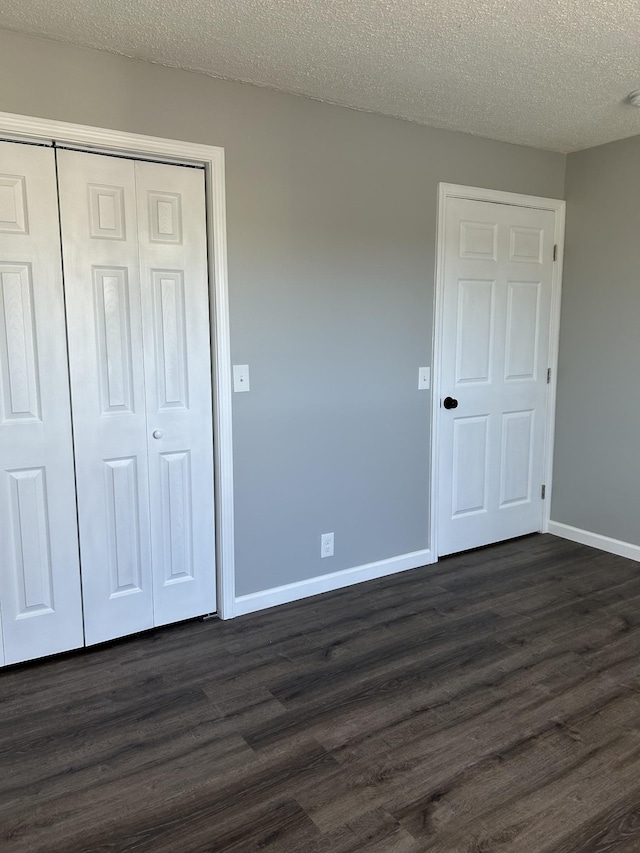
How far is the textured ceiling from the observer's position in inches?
82.4

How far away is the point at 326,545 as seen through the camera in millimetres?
3287

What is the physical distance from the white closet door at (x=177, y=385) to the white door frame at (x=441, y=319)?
138 cm

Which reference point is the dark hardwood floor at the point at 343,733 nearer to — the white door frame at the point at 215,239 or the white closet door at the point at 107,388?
the white closet door at the point at 107,388

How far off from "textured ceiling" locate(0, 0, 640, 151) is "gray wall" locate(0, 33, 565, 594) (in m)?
0.16

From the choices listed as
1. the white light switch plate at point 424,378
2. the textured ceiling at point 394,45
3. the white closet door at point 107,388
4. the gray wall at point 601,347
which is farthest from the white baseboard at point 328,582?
the textured ceiling at point 394,45

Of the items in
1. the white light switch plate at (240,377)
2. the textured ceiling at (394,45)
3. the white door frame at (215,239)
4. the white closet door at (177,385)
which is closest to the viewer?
the textured ceiling at (394,45)

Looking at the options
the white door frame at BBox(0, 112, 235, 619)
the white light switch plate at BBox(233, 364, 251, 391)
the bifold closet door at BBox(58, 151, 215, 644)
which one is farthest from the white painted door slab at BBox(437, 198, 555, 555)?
the bifold closet door at BBox(58, 151, 215, 644)

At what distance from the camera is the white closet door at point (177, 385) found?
265cm

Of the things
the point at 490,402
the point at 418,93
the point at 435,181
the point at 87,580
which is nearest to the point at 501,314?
the point at 490,402

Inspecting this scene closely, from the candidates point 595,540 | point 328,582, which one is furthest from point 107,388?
point 595,540

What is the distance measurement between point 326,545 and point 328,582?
207mm

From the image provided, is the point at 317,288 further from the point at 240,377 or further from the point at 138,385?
the point at 138,385

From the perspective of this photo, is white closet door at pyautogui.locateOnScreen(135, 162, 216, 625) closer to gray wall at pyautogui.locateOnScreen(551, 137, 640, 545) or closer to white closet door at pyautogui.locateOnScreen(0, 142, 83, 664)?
white closet door at pyautogui.locateOnScreen(0, 142, 83, 664)

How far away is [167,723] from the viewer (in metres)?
2.23
